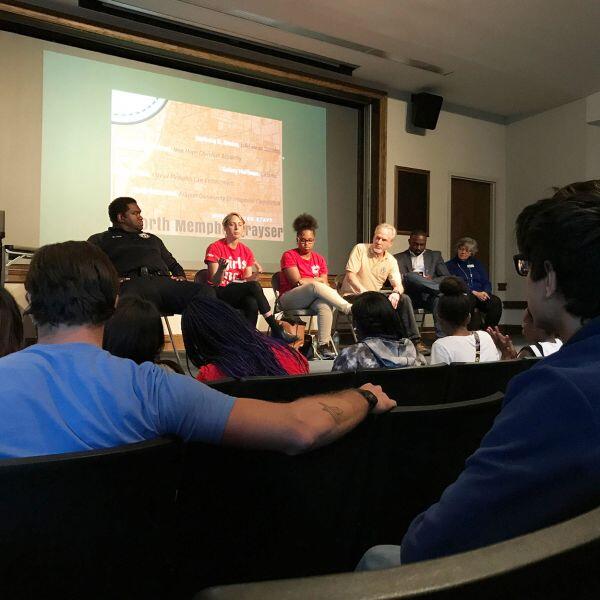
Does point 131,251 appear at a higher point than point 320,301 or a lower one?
higher

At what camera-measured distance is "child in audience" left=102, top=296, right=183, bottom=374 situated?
1.63 metres

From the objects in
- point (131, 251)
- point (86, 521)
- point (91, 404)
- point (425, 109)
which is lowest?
point (86, 521)

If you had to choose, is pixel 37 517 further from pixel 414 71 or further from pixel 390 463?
pixel 414 71

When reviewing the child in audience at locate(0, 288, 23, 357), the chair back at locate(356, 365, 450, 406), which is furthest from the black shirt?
the chair back at locate(356, 365, 450, 406)

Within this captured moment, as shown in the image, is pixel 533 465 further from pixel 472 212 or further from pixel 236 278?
pixel 472 212

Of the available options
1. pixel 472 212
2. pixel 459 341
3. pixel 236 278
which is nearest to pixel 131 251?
pixel 236 278

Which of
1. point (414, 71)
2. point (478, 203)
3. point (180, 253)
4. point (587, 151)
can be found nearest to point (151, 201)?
point (180, 253)

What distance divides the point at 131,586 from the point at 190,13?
579 centimetres

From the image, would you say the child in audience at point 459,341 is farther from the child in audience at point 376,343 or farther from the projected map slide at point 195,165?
the projected map slide at point 195,165

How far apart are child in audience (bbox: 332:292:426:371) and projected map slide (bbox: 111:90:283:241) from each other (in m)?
4.05

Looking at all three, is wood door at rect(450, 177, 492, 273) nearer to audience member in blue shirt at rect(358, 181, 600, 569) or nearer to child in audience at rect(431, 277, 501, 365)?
child in audience at rect(431, 277, 501, 365)

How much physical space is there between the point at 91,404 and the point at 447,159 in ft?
25.9

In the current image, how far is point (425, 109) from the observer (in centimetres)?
767

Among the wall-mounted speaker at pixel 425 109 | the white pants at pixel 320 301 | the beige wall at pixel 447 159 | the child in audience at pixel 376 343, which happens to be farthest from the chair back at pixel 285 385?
the wall-mounted speaker at pixel 425 109
